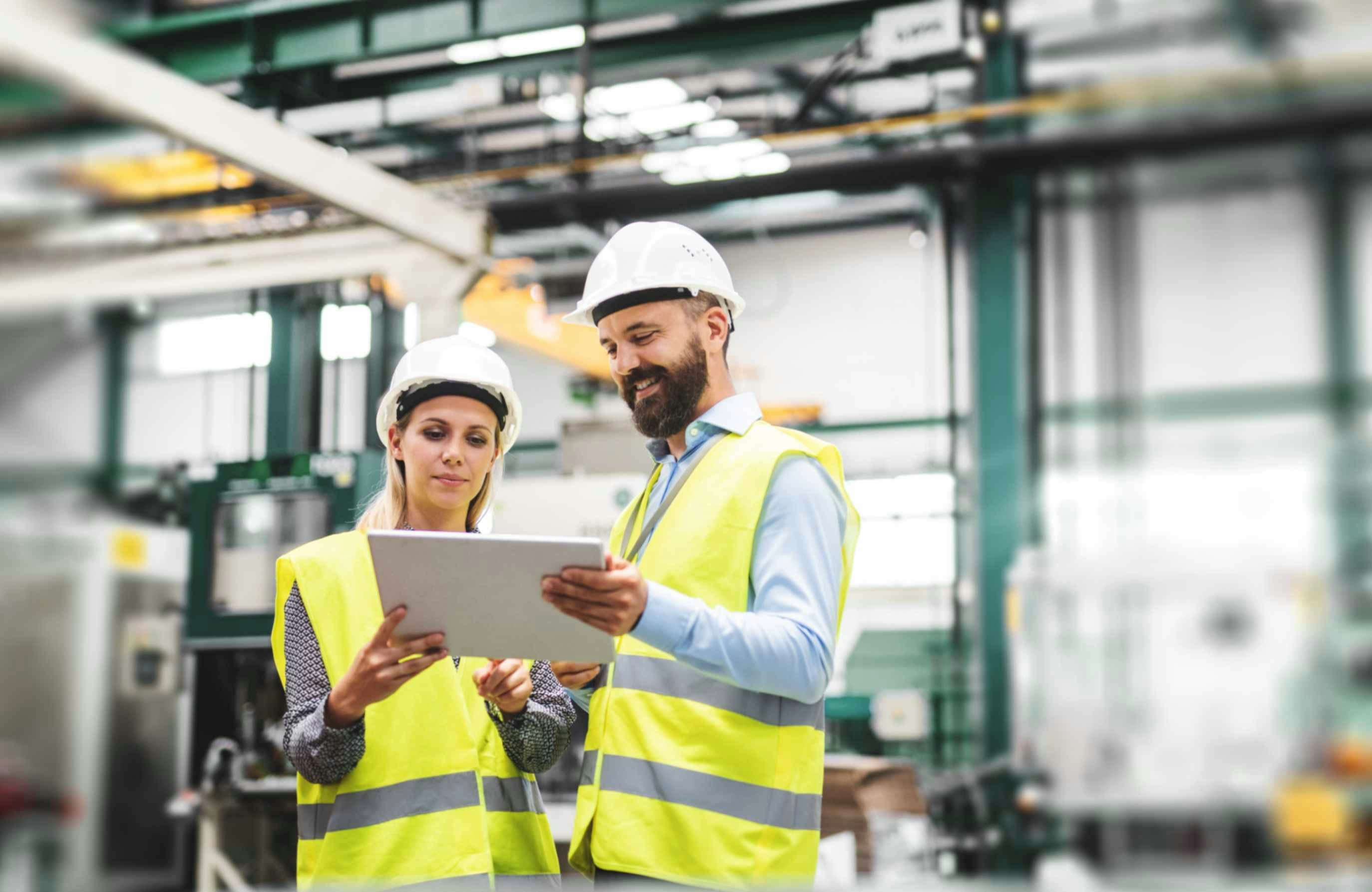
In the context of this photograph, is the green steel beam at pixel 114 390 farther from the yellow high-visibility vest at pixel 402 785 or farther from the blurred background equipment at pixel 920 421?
the yellow high-visibility vest at pixel 402 785

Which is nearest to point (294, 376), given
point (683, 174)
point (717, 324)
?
point (683, 174)

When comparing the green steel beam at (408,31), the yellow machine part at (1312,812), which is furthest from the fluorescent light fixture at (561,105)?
the yellow machine part at (1312,812)

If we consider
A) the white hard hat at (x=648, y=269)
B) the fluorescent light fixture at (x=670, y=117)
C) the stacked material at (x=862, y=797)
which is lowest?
the stacked material at (x=862, y=797)

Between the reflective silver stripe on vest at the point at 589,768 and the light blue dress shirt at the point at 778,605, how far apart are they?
31 centimetres

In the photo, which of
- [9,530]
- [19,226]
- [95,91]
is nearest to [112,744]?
[9,530]

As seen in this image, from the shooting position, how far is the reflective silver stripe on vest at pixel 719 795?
1850mm

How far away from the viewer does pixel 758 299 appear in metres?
15.1

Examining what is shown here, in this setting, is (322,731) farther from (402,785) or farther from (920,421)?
(920,421)

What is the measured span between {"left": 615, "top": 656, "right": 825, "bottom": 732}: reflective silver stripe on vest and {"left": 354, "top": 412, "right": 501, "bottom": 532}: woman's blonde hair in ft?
1.97

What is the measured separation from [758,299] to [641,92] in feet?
14.1

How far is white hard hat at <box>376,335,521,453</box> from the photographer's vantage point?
7.58ft

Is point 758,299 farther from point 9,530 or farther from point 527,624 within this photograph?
point 527,624

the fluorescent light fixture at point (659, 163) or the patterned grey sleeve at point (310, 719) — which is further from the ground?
the fluorescent light fixture at point (659, 163)

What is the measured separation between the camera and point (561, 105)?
11.7m
